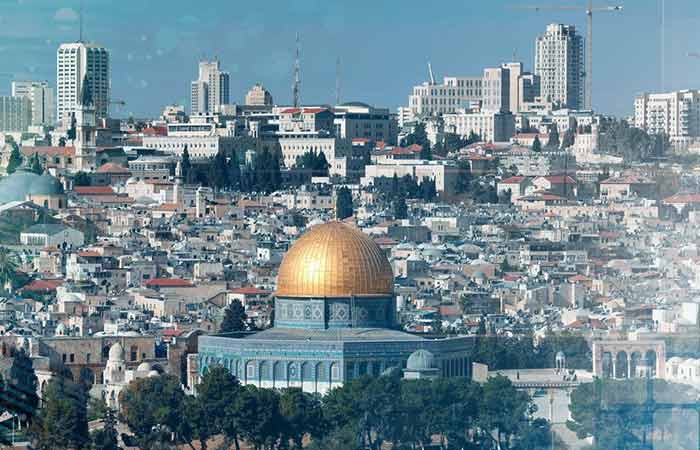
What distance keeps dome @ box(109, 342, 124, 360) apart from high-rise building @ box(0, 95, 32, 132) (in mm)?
16614

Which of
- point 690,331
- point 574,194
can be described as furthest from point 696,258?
point 574,194

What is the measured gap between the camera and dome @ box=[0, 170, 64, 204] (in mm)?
50094

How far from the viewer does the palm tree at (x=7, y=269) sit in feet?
127

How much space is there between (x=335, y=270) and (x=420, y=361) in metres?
1.72

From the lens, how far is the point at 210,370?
28453 mm

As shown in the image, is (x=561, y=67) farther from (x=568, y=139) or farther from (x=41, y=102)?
Result: (x=41, y=102)

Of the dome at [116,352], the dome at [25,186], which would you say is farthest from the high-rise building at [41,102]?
the dome at [116,352]

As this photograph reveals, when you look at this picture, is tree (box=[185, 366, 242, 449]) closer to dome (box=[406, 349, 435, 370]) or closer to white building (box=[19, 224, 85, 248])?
dome (box=[406, 349, 435, 370])

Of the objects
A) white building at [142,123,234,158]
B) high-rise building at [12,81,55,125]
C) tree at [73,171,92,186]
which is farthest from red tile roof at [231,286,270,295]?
white building at [142,123,234,158]

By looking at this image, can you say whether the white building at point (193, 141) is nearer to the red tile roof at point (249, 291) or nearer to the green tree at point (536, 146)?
the green tree at point (536, 146)

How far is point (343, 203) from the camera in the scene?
170 feet

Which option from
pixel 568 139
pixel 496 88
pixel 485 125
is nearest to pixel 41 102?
pixel 568 139

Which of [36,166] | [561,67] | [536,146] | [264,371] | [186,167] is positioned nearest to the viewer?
[264,371]

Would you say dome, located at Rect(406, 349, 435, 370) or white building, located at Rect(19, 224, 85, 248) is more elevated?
white building, located at Rect(19, 224, 85, 248)
